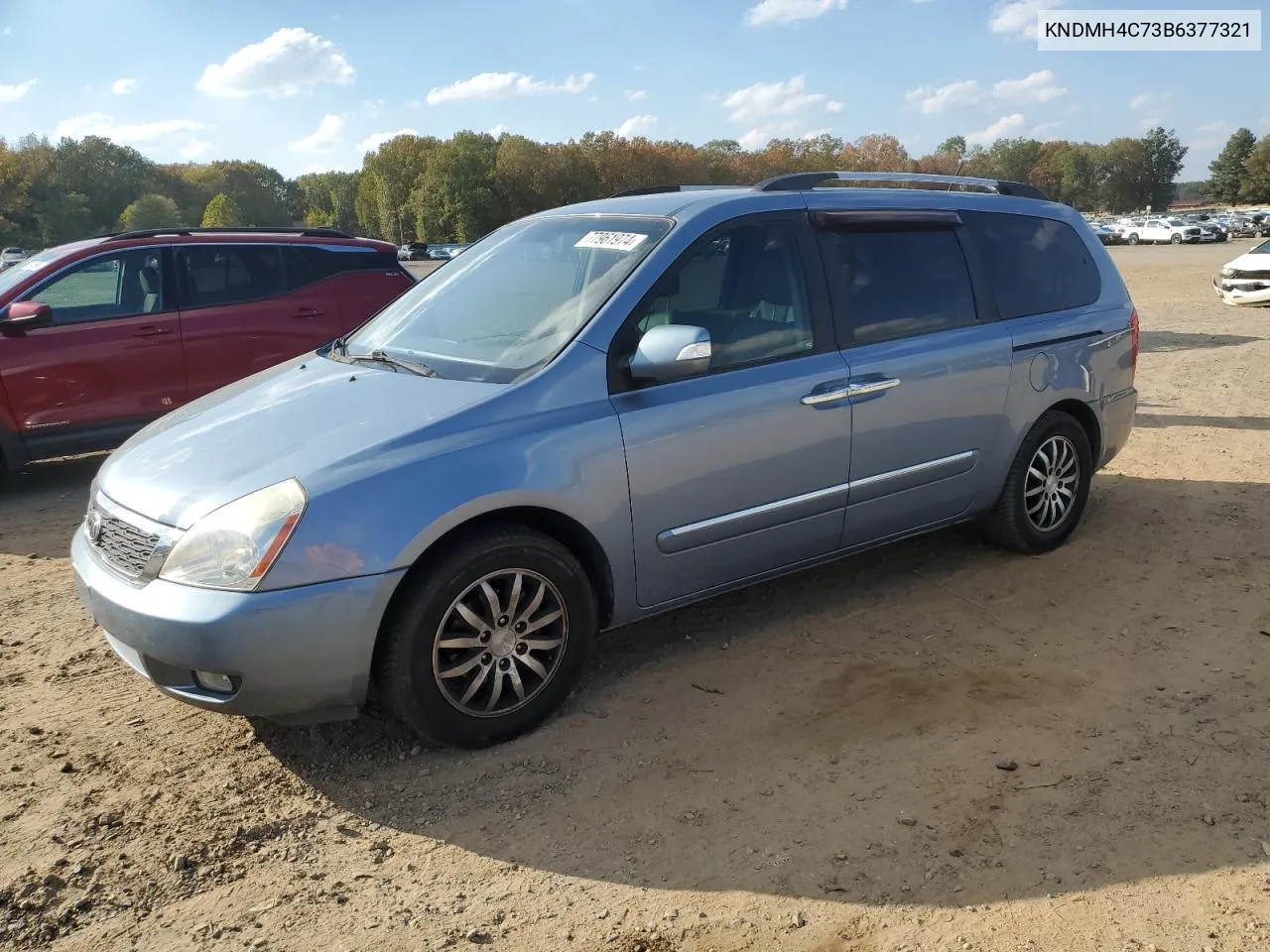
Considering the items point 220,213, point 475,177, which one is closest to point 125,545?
point 475,177

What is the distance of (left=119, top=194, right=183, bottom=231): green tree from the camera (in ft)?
289

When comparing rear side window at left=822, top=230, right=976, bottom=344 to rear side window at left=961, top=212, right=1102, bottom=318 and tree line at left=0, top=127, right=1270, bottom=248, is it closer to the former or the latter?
rear side window at left=961, top=212, right=1102, bottom=318

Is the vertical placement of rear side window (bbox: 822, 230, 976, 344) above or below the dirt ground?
above

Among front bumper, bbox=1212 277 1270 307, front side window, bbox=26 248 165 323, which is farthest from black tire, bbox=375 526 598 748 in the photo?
front bumper, bbox=1212 277 1270 307

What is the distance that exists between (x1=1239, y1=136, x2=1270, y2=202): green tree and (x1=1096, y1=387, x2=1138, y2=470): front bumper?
409 ft

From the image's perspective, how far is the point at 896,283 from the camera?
4430mm

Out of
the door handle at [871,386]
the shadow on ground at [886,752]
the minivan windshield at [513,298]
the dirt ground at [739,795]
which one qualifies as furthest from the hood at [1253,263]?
the minivan windshield at [513,298]

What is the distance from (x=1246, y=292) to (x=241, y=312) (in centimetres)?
1659

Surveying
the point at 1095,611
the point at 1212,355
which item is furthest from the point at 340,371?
the point at 1212,355

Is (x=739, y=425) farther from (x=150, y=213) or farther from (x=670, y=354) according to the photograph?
(x=150, y=213)

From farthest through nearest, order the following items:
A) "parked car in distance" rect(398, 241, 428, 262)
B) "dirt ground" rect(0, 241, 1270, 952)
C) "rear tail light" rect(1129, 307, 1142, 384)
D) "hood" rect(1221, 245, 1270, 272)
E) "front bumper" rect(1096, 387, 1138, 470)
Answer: "hood" rect(1221, 245, 1270, 272)
"parked car in distance" rect(398, 241, 428, 262)
"rear tail light" rect(1129, 307, 1142, 384)
"front bumper" rect(1096, 387, 1138, 470)
"dirt ground" rect(0, 241, 1270, 952)

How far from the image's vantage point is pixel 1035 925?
2551 mm

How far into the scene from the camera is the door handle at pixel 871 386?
13.5 ft

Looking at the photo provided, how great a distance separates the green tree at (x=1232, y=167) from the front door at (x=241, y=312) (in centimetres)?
12897
